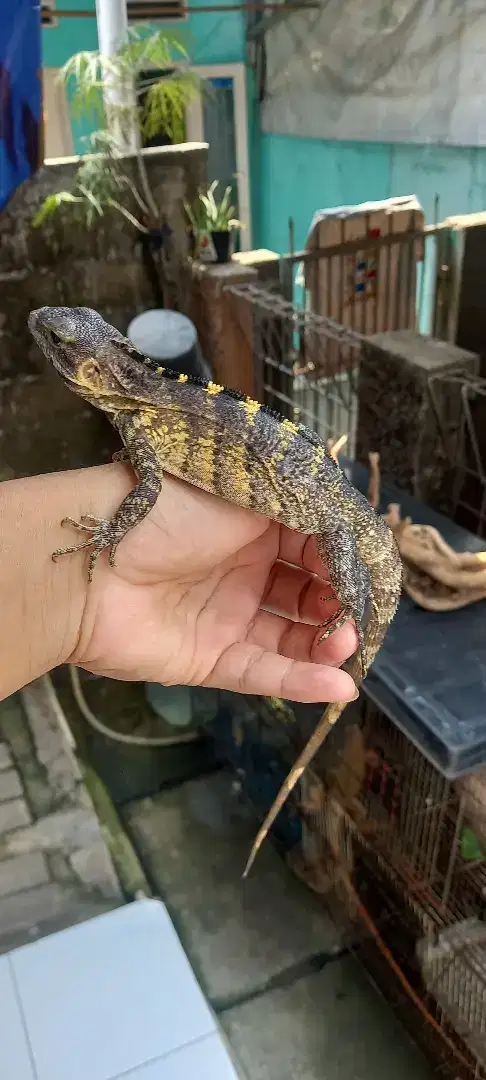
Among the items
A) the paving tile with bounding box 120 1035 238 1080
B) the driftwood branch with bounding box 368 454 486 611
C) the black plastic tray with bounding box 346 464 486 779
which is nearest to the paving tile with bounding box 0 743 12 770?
the paving tile with bounding box 120 1035 238 1080

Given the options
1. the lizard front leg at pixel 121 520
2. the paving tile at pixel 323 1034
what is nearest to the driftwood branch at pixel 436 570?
the lizard front leg at pixel 121 520

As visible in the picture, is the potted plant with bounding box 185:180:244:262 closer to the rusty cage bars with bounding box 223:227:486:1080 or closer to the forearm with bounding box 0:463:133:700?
the rusty cage bars with bounding box 223:227:486:1080

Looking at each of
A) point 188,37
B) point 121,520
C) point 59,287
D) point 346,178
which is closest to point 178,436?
point 121,520

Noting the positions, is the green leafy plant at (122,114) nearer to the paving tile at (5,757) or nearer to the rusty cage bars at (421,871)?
the rusty cage bars at (421,871)

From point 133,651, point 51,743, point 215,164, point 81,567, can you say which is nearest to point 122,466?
point 81,567

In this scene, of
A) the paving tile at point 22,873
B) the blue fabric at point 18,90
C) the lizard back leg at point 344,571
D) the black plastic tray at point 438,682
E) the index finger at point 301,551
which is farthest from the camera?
the paving tile at point 22,873

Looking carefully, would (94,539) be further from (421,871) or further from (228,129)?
(228,129)

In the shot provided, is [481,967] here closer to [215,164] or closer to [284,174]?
[215,164]
